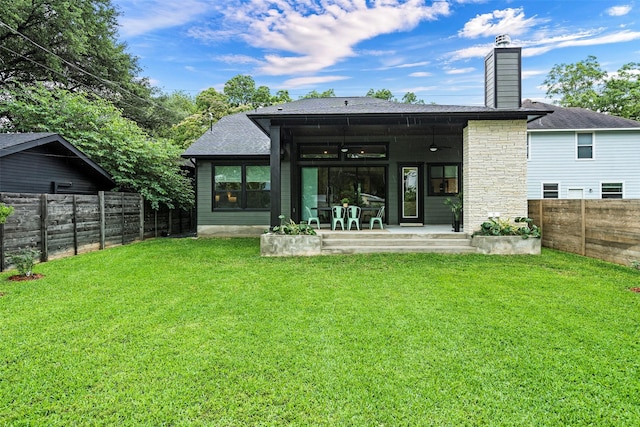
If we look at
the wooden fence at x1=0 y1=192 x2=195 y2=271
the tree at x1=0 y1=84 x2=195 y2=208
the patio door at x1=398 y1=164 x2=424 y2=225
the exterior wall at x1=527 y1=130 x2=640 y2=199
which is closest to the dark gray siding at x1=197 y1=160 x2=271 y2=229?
the tree at x1=0 y1=84 x2=195 y2=208

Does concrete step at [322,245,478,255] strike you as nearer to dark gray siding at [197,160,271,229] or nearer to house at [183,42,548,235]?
house at [183,42,548,235]

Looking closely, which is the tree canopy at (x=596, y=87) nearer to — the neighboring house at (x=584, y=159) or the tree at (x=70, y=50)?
the neighboring house at (x=584, y=159)

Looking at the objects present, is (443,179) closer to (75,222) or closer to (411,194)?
(411,194)

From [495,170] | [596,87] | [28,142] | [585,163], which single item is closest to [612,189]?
[585,163]

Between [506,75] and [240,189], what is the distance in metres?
7.99

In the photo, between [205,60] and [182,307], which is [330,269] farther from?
[205,60]

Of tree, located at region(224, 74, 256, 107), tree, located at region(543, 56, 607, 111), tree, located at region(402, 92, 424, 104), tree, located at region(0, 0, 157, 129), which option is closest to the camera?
tree, located at region(0, 0, 157, 129)

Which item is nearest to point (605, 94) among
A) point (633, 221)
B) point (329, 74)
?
point (329, 74)

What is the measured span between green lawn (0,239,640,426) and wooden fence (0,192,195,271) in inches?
49.9

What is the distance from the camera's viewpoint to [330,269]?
5781 millimetres

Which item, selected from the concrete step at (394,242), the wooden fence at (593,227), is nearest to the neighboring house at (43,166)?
the concrete step at (394,242)

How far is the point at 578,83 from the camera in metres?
23.1

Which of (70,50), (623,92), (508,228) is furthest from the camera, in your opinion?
(623,92)

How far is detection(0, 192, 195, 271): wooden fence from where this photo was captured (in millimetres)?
5879
